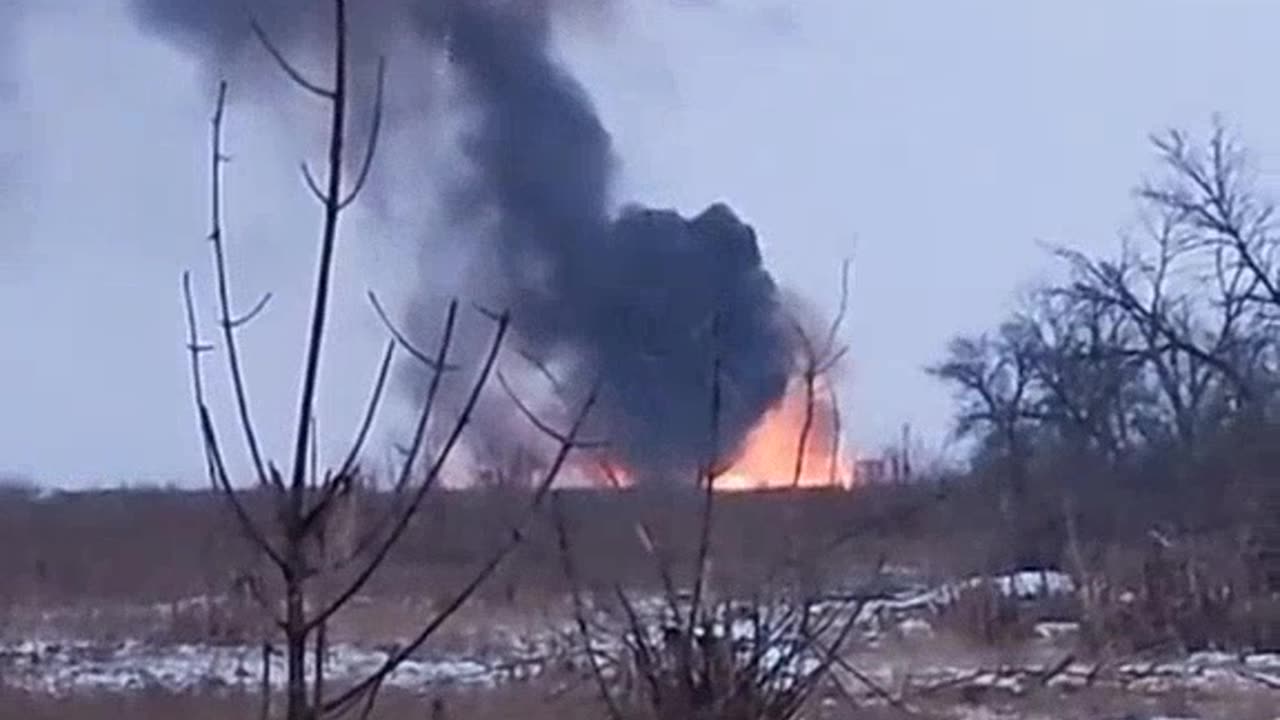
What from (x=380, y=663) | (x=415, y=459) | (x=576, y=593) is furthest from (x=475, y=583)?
(x=380, y=663)

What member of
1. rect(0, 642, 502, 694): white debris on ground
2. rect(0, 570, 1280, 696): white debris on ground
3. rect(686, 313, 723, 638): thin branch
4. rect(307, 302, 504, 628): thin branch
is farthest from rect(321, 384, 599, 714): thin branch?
rect(0, 642, 502, 694): white debris on ground

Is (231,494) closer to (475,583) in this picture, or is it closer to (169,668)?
(475,583)

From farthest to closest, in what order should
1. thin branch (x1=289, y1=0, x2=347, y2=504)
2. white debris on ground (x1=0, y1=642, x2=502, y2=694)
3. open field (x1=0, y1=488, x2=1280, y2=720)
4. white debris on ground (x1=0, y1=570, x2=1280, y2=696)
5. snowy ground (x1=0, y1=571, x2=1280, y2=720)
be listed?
white debris on ground (x1=0, y1=642, x2=502, y2=694)
white debris on ground (x1=0, y1=570, x2=1280, y2=696)
snowy ground (x1=0, y1=571, x2=1280, y2=720)
open field (x1=0, y1=488, x2=1280, y2=720)
thin branch (x1=289, y1=0, x2=347, y2=504)

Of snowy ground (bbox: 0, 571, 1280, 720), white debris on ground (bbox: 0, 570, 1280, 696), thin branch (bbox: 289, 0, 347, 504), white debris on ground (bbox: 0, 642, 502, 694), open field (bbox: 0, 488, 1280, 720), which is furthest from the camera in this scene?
white debris on ground (bbox: 0, 642, 502, 694)

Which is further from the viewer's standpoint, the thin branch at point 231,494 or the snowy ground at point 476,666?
the snowy ground at point 476,666

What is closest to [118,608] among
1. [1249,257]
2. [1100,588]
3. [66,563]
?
[66,563]

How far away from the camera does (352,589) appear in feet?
7.79

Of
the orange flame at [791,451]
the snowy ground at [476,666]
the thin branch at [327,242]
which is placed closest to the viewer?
the thin branch at [327,242]

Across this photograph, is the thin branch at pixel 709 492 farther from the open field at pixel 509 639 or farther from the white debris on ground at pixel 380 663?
the white debris on ground at pixel 380 663

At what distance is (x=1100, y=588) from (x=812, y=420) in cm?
2290

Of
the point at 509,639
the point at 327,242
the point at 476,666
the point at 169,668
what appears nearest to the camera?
the point at 327,242

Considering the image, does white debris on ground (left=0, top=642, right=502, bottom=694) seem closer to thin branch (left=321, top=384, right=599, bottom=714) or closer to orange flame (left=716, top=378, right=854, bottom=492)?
orange flame (left=716, top=378, right=854, bottom=492)

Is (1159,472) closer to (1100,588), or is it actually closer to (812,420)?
(1100,588)

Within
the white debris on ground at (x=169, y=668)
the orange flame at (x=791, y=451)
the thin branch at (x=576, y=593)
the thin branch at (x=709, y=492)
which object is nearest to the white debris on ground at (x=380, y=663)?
the white debris on ground at (x=169, y=668)
